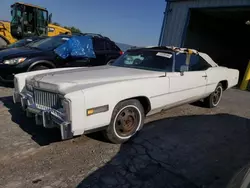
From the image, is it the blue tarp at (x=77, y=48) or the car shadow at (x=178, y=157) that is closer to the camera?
the car shadow at (x=178, y=157)

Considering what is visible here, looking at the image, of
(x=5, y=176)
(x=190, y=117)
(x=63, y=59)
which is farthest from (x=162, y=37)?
(x=5, y=176)

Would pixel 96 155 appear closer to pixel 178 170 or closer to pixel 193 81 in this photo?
pixel 178 170

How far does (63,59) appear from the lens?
6.46 m

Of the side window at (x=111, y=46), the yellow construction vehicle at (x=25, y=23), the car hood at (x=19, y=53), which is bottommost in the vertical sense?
the car hood at (x=19, y=53)

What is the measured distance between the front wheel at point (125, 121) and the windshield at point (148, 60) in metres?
1.03

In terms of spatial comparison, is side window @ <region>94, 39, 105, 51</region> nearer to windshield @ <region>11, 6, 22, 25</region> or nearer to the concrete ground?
the concrete ground

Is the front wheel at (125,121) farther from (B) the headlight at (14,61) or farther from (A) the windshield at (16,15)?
(A) the windshield at (16,15)

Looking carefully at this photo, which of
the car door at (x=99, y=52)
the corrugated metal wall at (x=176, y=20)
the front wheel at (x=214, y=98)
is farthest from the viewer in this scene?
the corrugated metal wall at (x=176, y=20)

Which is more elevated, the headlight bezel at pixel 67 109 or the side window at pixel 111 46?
the side window at pixel 111 46

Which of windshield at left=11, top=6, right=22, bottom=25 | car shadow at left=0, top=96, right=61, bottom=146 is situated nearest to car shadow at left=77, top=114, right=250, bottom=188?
car shadow at left=0, top=96, right=61, bottom=146

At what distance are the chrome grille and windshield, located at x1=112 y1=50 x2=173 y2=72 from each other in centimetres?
186

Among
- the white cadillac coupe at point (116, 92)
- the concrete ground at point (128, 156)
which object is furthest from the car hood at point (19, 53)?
the white cadillac coupe at point (116, 92)

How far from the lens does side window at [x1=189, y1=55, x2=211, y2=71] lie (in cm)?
471

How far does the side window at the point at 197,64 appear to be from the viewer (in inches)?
185
